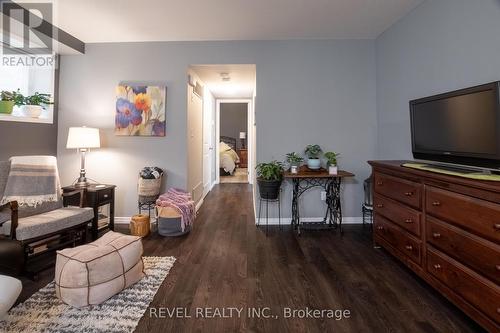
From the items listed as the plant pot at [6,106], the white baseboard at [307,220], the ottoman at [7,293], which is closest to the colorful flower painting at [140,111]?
the plant pot at [6,106]

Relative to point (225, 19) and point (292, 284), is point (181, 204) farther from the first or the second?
point (225, 19)

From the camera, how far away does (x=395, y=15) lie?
292 cm

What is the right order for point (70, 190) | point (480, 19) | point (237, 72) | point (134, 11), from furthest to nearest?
point (237, 72) < point (70, 190) < point (134, 11) < point (480, 19)

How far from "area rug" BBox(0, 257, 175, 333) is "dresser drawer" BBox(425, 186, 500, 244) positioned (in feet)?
6.98

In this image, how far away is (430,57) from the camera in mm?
2541

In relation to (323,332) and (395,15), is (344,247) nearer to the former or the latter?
(323,332)

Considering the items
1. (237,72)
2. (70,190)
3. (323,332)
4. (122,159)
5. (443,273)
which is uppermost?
(237,72)

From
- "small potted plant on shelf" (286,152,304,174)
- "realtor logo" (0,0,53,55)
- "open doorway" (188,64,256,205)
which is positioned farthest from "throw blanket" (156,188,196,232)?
"realtor logo" (0,0,53,55)

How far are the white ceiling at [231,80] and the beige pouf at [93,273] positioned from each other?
274cm

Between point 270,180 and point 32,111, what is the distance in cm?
296

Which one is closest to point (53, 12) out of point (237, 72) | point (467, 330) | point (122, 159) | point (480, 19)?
point (122, 159)

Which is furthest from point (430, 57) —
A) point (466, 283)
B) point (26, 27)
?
point (26, 27)

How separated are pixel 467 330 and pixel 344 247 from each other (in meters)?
1.29

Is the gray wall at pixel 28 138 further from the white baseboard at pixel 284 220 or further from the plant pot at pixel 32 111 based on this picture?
the white baseboard at pixel 284 220
